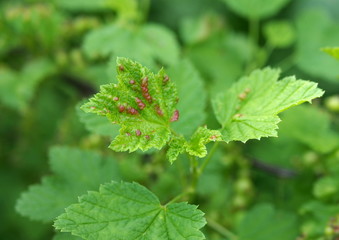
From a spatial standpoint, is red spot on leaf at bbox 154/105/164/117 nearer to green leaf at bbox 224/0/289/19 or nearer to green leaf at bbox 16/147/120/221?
green leaf at bbox 16/147/120/221

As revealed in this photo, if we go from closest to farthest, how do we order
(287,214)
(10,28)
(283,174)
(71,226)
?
1. (71,226)
2. (287,214)
3. (283,174)
4. (10,28)

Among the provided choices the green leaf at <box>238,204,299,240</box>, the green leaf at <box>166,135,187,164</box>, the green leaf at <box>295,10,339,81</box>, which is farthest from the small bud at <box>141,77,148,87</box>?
the green leaf at <box>295,10,339,81</box>

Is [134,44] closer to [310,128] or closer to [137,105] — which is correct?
[310,128]

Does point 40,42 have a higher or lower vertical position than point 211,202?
higher

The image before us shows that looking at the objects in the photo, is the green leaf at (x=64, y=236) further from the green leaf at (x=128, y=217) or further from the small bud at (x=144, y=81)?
the small bud at (x=144, y=81)

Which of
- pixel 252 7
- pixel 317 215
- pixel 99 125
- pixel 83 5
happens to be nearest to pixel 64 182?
pixel 99 125

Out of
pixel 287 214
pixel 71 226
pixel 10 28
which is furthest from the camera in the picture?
pixel 10 28

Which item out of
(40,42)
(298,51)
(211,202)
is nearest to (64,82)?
(40,42)

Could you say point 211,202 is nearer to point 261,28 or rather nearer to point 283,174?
point 283,174
